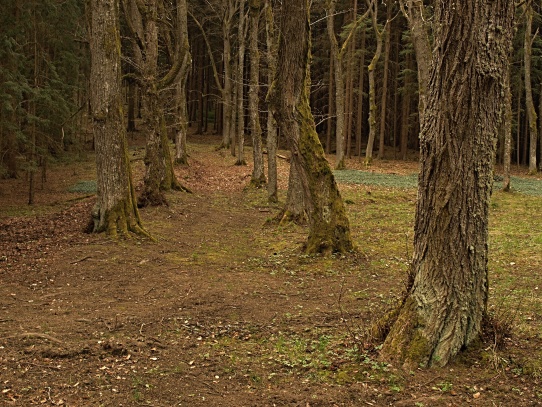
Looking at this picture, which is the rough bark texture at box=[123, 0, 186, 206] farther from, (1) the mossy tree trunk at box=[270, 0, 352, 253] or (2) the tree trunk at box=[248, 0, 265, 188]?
(1) the mossy tree trunk at box=[270, 0, 352, 253]

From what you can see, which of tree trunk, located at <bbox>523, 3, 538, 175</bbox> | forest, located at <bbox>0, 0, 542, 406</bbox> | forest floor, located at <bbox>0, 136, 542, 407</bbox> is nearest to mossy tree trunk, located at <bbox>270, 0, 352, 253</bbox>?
forest, located at <bbox>0, 0, 542, 406</bbox>

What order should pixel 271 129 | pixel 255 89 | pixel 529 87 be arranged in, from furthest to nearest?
pixel 529 87
pixel 255 89
pixel 271 129

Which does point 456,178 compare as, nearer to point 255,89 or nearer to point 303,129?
point 303,129

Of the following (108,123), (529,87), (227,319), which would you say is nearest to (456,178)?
(227,319)

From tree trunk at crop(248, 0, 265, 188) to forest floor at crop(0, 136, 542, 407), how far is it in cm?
623

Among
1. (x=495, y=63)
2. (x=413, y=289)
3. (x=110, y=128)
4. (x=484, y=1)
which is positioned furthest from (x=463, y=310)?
(x=110, y=128)

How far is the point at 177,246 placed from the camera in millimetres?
10992

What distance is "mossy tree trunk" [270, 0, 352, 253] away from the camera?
989 centimetres

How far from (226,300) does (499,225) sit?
955cm

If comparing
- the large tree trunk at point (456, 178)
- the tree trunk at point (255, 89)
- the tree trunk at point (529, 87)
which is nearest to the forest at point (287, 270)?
the large tree trunk at point (456, 178)

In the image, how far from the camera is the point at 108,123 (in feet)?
35.0

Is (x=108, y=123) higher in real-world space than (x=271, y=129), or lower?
lower

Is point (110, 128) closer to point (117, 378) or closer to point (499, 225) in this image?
point (117, 378)

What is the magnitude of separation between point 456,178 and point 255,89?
1538 centimetres
